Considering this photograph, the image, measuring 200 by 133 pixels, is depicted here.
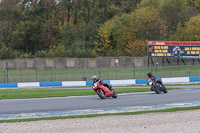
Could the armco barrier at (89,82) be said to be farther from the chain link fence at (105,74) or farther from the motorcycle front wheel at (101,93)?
the motorcycle front wheel at (101,93)

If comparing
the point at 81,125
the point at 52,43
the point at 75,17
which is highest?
the point at 75,17

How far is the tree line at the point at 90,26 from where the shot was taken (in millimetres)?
64875

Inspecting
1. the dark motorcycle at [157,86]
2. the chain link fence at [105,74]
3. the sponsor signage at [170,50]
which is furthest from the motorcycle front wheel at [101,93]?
the sponsor signage at [170,50]

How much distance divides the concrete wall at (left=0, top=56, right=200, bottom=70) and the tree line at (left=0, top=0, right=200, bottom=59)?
8.96 meters

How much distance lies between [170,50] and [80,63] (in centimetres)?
1362

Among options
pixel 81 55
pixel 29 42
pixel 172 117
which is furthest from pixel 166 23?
pixel 172 117

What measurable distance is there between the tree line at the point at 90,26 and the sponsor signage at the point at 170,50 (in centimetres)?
1454

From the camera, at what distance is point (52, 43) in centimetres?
7644

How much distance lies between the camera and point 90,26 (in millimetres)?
76562

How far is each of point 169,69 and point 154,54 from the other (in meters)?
3.03

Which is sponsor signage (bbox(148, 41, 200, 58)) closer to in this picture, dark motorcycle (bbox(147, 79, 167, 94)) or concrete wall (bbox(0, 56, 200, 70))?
concrete wall (bbox(0, 56, 200, 70))

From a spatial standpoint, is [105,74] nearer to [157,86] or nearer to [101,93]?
[157,86]

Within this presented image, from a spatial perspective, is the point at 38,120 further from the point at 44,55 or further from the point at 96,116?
the point at 44,55

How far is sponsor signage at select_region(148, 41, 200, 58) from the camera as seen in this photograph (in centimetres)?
4647
